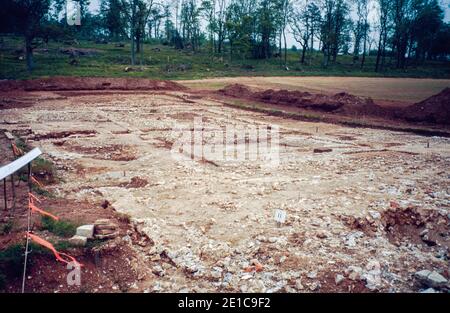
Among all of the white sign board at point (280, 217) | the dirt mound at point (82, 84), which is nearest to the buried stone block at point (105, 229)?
the white sign board at point (280, 217)

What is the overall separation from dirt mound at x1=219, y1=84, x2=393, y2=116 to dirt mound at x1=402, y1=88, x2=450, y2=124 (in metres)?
0.95

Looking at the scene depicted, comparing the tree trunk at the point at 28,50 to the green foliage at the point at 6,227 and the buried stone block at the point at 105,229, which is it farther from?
the buried stone block at the point at 105,229

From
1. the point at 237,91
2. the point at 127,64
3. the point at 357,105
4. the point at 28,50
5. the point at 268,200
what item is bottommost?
the point at 268,200

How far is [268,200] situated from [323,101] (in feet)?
41.7

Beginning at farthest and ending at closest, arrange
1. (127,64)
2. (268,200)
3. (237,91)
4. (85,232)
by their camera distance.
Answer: (127,64), (237,91), (268,200), (85,232)

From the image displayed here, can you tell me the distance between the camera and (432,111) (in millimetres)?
14609

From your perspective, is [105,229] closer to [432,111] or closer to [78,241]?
[78,241]

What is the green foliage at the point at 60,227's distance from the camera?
4.42 m

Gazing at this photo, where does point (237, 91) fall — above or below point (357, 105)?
above

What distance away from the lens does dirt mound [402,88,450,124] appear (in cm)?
1441

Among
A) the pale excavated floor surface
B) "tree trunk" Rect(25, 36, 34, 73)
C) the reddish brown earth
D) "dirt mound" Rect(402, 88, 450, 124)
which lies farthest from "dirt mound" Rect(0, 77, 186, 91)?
"dirt mound" Rect(402, 88, 450, 124)

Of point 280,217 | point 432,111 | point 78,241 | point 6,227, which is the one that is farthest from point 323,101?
point 6,227

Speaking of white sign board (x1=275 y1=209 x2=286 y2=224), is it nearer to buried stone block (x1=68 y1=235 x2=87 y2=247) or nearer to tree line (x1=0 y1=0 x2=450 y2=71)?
buried stone block (x1=68 y1=235 x2=87 y2=247)
